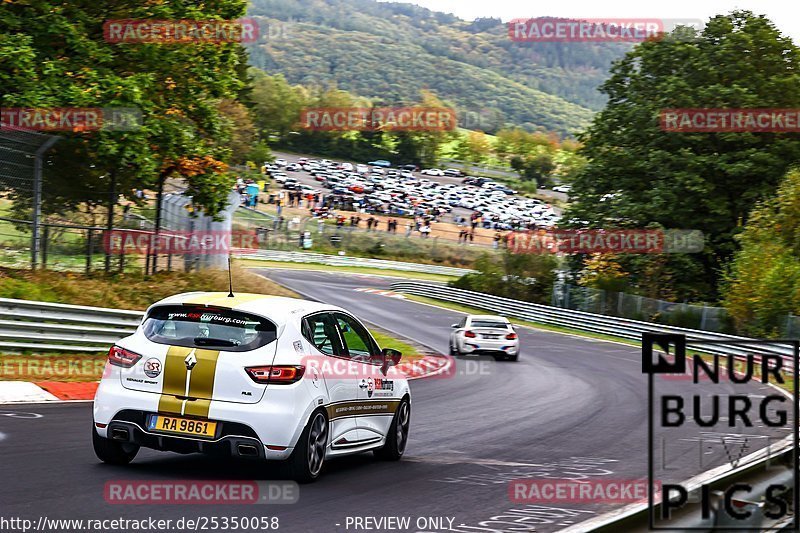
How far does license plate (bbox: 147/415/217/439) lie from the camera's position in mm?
8562

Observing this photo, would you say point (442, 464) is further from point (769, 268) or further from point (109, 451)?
point (769, 268)

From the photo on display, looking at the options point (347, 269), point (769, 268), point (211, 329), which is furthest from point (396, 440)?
point (347, 269)

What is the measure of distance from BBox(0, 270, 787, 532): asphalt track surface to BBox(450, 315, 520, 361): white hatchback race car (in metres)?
8.19

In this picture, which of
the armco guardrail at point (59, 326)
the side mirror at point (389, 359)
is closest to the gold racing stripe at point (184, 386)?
the side mirror at point (389, 359)

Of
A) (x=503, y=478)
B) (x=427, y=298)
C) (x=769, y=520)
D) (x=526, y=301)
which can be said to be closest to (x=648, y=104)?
(x=526, y=301)

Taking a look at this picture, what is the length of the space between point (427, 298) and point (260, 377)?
51.8 metres

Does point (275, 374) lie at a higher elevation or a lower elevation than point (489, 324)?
higher

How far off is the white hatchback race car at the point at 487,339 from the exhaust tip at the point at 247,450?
21.2 m

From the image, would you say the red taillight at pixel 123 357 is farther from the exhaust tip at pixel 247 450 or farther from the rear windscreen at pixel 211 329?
the exhaust tip at pixel 247 450

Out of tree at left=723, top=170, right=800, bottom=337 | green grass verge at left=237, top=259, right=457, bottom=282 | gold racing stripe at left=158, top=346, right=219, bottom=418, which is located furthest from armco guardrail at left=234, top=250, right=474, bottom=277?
gold racing stripe at left=158, top=346, right=219, bottom=418

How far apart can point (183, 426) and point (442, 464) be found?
3.23 metres

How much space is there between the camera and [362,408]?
10164 mm

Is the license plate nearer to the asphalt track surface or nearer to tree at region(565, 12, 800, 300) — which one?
the asphalt track surface

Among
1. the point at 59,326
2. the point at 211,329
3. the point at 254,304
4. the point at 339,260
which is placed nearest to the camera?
the point at 211,329
